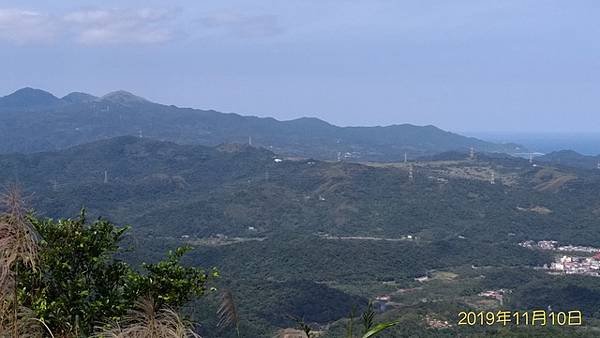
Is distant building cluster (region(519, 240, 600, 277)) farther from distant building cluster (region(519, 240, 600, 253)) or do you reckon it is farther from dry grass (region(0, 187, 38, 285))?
dry grass (region(0, 187, 38, 285))

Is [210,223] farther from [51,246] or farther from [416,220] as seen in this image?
[51,246]

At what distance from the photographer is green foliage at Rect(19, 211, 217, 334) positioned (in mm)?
10586

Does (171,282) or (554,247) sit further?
(554,247)

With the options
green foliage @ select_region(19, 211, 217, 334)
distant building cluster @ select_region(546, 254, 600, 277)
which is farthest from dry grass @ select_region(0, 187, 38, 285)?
distant building cluster @ select_region(546, 254, 600, 277)

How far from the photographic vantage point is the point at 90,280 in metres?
12.1

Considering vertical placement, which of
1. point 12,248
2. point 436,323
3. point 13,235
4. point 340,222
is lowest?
point 340,222

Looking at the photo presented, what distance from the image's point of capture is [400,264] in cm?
9556

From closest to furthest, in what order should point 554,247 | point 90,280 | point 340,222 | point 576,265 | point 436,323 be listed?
point 90,280 < point 436,323 < point 576,265 < point 554,247 < point 340,222

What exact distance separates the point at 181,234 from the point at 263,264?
30753mm

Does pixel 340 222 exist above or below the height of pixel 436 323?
below

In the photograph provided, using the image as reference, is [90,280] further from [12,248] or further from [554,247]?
[554,247]

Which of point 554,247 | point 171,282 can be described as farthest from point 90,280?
point 554,247

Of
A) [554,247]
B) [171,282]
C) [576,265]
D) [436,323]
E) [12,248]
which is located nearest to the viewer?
[12,248]

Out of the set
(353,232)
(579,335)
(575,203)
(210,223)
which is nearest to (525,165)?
(575,203)
